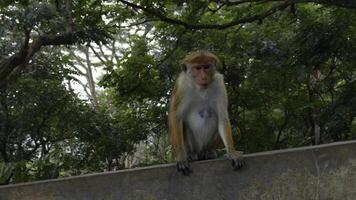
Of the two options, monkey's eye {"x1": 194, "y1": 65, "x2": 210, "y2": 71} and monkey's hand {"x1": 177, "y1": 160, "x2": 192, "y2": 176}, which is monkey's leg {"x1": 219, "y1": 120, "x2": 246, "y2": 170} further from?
monkey's eye {"x1": 194, "y1": 65, "x2": 210, "y2": 71}

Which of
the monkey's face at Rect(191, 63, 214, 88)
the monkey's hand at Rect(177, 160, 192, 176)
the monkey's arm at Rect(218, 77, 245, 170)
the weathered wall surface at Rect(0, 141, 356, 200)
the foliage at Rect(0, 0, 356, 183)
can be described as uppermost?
the foliage at Rect(0, 0, 356, 183)

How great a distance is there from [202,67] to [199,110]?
0.46 meters

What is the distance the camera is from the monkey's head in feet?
17.4

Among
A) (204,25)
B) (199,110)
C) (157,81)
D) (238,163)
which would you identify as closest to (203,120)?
(199,110)

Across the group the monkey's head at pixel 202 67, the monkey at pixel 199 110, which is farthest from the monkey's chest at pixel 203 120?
the monkey's head at pixel 202 67

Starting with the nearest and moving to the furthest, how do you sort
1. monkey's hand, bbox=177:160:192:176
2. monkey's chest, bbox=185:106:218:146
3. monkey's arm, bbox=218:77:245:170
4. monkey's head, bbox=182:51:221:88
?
monkey's hand, bbox=177:160:192:176
monkey's arm, bbox=218:77:245:170
monkey's head, bbox=182:51:221:88
monkey's chest, bbox=185:106:218:146

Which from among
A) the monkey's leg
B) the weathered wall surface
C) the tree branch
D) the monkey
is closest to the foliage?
the tree branch

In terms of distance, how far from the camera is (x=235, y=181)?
15.4 ft

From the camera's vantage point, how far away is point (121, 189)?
4.92 m

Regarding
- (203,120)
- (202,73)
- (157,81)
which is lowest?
A: (203,120)

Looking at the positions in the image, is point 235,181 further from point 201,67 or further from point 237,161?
point 201,67

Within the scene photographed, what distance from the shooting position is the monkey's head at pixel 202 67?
5312 mm

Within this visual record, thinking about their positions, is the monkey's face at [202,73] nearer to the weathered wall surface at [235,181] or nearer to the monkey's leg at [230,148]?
the monkey's leg at [230,148]

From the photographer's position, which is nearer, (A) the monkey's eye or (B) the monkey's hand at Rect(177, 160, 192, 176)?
(B) the monkey's hand at Rect(177, 160, 192, 176)
